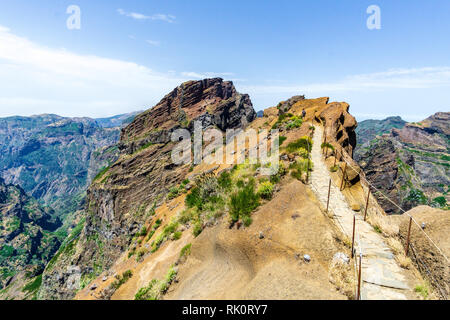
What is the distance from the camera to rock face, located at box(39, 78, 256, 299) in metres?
62.9

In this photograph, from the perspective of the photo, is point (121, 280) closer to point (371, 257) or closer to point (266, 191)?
point (266, 191)

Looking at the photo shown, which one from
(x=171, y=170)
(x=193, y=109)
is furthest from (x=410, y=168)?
(x=171, y=170)

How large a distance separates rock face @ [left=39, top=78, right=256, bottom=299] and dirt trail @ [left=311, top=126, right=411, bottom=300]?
4474cm

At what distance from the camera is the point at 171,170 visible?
6694 centimetres

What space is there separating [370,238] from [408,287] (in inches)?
113

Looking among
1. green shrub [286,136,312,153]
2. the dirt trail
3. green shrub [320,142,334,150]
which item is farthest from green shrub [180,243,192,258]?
green shrub [320,142,334,150]

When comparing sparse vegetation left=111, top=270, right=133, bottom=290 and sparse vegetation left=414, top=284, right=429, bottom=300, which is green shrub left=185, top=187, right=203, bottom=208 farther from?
sparse vegetation left=414, top=284, right=429, bottom=300

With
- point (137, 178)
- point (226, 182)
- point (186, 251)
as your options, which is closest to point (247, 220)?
point (186, 251)

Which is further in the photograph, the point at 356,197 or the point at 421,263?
the point at 356,197

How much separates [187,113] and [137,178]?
98.3 ft

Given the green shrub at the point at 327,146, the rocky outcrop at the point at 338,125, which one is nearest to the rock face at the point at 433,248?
the green shrub at the point at 327,146

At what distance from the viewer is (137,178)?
67250 millimetres

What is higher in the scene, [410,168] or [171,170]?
[171,170]
